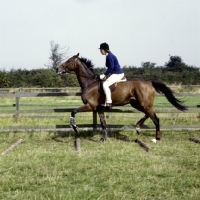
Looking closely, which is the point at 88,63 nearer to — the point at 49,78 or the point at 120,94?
the point at 120,94

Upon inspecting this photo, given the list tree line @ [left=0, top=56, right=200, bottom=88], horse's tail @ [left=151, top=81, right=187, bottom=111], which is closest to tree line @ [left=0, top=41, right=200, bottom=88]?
tree line @ [left=0, top=56, right=200, bottom=88]

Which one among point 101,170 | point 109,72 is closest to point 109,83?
point 109,72

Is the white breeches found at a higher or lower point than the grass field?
higher

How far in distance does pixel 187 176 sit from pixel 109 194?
1.61 meters

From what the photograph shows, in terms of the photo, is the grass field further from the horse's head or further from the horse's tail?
the horse's head

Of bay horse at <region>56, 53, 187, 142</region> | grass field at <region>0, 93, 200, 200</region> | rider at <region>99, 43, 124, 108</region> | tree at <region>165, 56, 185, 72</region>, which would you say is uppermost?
tree at <region>165, 56, 185, 72</region>

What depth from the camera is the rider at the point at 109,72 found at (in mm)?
9727

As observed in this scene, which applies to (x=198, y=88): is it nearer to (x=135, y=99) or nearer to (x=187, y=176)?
(x=135, y=99)

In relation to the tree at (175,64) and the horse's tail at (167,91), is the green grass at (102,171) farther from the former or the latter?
the tree at (175,64)

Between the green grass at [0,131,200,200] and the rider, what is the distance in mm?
1313

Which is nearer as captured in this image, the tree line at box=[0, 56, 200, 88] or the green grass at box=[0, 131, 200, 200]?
the green grass at box=[0, 131, 200, 200]

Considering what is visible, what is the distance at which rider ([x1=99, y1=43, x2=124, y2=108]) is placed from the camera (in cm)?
973

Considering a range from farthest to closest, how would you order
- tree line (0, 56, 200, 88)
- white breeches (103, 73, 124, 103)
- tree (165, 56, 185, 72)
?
tree (165, 56, 185, 72)
tree line (0, 56, 200, 88)
white breeches (103, 73, 124, 103)

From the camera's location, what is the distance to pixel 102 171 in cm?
602
